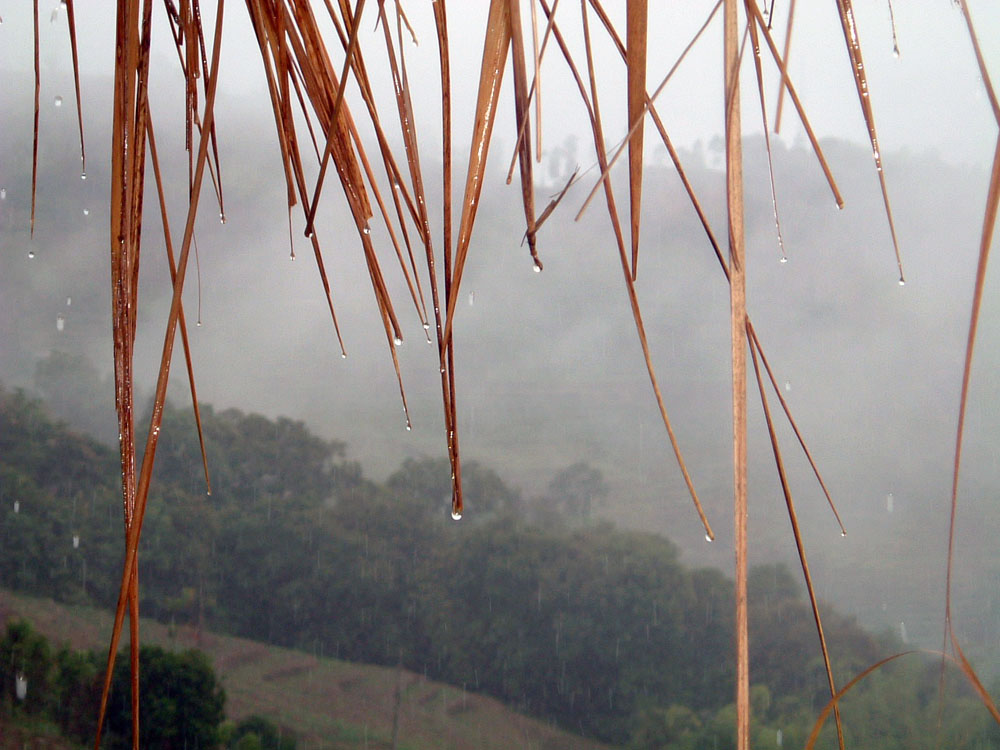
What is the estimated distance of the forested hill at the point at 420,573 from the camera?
5605 millimetres

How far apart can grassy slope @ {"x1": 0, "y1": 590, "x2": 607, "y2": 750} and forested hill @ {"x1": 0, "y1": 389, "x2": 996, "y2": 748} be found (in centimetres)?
11

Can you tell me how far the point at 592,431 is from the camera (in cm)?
580

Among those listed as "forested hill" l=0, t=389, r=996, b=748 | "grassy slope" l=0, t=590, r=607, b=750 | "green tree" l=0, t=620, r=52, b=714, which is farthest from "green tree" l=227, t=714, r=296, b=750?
"green tree" l=0, t=620, r=52, b=714

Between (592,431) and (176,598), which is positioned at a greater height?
(592,431)

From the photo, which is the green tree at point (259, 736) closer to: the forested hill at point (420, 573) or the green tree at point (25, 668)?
the forested hill at point (420, 573)

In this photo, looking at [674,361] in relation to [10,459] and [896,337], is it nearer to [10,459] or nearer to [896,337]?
[896,337]

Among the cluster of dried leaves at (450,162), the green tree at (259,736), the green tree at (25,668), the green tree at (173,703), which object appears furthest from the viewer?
the green tree at (259,736)

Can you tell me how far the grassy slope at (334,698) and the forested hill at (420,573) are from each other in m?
0.11

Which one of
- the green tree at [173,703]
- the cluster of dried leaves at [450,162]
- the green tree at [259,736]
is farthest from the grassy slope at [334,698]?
the cluster of dried leaves at [450,162]

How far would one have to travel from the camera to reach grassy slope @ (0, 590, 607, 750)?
543cm

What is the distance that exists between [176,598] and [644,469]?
11.8 feet

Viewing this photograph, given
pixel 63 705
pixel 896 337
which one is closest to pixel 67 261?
pixel 63 705

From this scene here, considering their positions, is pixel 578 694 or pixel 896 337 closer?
pixel 896 337

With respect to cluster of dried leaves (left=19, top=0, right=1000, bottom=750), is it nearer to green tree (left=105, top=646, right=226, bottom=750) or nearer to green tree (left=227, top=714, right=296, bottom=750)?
green tree (left=105, top=646, right=226, bottom=750)
